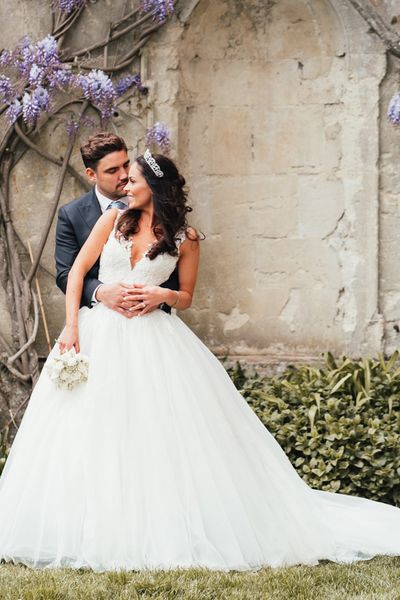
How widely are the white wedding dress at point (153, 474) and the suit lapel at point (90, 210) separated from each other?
0.73 meters

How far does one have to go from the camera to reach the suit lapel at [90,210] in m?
5.28

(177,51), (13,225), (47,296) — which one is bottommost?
(47,296)

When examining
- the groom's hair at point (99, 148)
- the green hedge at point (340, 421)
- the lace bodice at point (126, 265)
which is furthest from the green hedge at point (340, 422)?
the groom's hair at point (99, 148)

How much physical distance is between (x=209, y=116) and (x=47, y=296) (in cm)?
170

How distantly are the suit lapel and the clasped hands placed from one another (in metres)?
0.84

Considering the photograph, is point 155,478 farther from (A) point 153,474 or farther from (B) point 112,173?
(B) point 112,173

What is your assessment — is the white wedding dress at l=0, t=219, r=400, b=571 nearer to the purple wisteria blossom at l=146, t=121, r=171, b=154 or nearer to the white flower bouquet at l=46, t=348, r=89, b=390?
the white flower bouquet at l=46, t=348, r=89, b=390

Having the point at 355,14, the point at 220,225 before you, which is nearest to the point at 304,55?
the point at 355,14

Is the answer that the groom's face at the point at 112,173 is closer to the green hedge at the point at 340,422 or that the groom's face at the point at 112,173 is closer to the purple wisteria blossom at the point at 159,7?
the purple wisteria blossom at the point at 159,7

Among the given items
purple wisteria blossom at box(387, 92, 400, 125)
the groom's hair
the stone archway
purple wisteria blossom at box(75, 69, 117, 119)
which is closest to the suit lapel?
the groom's hair

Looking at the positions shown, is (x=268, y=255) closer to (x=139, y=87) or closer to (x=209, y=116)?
(x=209, y=116)

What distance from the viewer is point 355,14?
639 cm

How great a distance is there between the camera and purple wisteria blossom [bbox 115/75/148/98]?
20.6 ft

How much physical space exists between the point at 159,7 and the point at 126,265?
238 cm
